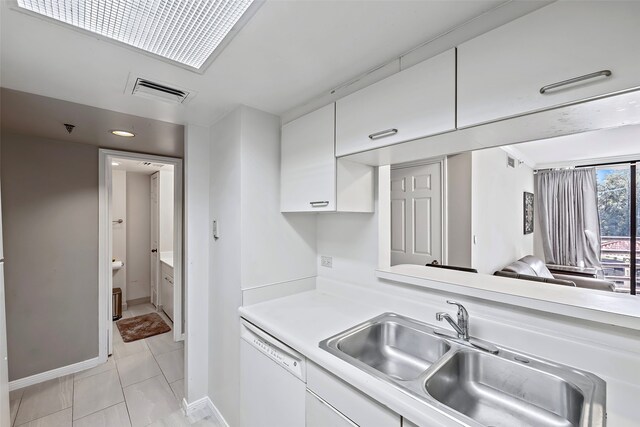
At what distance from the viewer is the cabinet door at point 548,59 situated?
27.2 inches

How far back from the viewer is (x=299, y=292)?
1978 mm

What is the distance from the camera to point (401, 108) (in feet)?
3.80

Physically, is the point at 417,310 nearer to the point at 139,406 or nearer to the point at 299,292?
the point at 299,292

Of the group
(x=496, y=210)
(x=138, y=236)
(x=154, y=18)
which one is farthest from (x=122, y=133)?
(x=496, y=210)

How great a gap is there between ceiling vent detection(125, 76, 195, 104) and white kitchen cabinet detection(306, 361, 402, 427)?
5.30ft

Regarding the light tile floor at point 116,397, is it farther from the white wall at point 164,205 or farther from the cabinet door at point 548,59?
the cabinet door at point 548,59

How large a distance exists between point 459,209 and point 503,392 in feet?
7.17

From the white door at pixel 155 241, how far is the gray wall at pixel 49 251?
1356mm

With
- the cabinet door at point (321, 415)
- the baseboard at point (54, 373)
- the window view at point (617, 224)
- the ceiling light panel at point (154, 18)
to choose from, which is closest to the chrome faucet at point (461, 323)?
the cabinet door at point (321, 415)

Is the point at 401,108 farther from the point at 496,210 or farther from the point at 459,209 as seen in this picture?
the point at 496,210

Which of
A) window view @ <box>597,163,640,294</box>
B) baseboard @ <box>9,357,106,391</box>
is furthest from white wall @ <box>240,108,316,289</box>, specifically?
window view @ <box>597,163,640,294</box>

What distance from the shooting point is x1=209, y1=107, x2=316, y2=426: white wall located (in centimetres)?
171

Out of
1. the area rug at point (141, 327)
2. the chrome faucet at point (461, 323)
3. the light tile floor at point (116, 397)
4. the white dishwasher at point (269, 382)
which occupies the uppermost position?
the chrome faucet at point (461, 323)

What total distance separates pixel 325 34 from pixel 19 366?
359 centimetres
